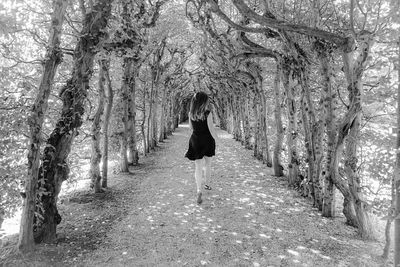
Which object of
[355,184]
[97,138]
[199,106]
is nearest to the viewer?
[355,184]

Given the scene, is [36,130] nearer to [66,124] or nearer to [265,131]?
[66,124]

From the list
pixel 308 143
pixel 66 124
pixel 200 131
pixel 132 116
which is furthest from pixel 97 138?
pixel 308 143

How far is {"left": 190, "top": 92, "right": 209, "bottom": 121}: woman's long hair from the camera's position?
734 centimetres

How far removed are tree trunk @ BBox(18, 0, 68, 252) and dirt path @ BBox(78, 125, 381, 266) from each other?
3.31ft

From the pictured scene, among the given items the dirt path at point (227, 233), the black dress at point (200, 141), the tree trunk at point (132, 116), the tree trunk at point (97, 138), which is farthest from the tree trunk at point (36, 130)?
the tree trunk at point (132, 116)

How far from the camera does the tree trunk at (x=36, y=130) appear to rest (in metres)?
4.74

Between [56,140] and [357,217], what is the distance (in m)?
5.95

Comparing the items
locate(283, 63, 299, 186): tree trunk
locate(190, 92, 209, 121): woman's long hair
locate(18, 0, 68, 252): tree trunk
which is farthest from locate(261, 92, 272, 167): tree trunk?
locate(18, 0, 68, 252): tree trunk

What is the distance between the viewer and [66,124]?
17.4ft

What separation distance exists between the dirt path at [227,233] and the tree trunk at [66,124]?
105 cm

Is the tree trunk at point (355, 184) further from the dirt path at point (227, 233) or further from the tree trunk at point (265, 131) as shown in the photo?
the tree trunk at point (265, 131)

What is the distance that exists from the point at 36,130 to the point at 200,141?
3.83 m

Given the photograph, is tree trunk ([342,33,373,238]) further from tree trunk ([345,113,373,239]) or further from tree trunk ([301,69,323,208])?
tree trunk ([301,69,323,208])

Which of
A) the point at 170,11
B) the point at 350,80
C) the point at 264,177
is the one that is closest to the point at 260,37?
the point at 170,11
